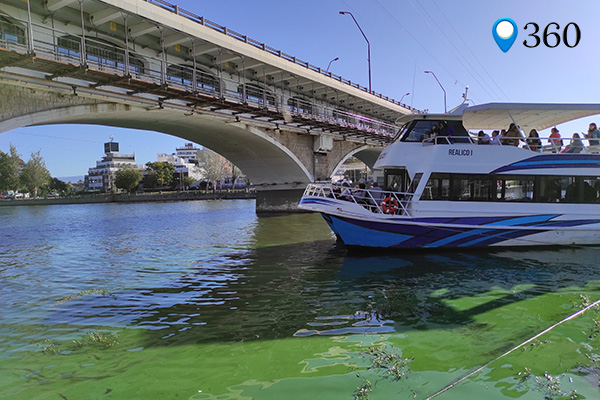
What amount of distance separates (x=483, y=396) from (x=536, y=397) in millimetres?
491

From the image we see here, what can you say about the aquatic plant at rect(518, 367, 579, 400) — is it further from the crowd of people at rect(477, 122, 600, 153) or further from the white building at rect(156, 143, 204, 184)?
the white building at rect(156, 143, 204, 184)

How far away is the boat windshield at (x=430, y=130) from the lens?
1297cm

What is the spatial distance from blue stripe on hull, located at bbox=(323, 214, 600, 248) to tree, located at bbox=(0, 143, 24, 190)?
8912cm

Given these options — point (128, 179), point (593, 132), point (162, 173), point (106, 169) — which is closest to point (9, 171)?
point (128, 179)

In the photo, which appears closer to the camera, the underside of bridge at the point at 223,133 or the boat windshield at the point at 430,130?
the boat windshield at the point at 430,130

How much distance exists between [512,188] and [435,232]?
10.0 ft

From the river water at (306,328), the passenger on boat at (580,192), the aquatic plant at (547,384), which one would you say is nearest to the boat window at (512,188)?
the passenger on boat at (580,192)

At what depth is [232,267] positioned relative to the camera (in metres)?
11.0

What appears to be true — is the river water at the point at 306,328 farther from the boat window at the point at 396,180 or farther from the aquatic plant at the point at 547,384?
the boat window at the point at 396,180

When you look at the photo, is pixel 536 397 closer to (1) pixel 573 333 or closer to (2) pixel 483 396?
(2) pixel 483 396

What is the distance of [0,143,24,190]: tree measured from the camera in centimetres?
7738

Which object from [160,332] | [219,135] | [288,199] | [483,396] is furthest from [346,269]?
[288,199]

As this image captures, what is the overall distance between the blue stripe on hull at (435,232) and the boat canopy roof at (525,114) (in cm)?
371

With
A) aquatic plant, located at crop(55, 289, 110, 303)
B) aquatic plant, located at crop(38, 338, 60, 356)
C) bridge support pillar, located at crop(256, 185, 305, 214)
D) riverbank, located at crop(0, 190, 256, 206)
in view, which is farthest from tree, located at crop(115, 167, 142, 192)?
aquatic plant, located at crop(38, 338, 60, 356)
